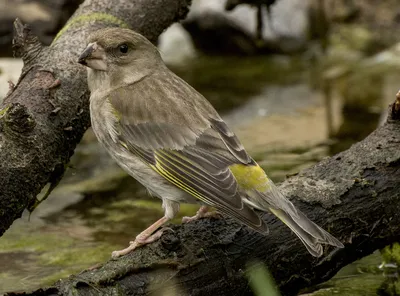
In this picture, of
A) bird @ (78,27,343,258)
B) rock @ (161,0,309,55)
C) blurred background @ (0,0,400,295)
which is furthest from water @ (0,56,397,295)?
bird @ (78,27,343,258)

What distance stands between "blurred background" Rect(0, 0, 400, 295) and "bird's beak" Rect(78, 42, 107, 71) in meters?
1.66

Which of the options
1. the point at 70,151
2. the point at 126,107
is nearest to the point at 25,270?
the point at 70,151

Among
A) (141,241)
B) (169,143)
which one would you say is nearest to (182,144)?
(169,143)

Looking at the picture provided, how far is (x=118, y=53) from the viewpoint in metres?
5.28

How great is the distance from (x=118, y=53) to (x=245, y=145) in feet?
13.0

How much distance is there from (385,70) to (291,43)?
1.67 metres

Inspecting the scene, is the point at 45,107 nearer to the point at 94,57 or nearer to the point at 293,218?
the point at 94,57

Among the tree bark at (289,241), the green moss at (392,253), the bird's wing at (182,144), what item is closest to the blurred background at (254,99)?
the green moss at (392,253)

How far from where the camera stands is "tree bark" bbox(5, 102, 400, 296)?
4324 mm

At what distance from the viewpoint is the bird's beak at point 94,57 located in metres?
5.08

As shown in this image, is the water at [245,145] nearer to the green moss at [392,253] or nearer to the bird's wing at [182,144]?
the green moss at [392,253]

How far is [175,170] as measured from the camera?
476 cm

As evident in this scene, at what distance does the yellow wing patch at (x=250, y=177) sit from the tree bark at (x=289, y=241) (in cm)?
25

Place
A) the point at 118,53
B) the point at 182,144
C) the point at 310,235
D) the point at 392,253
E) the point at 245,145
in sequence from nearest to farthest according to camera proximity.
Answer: the point at 310,235 → the point at 182,144 → the point at 118,53 → the point at 392,253 → the point at 245,145
